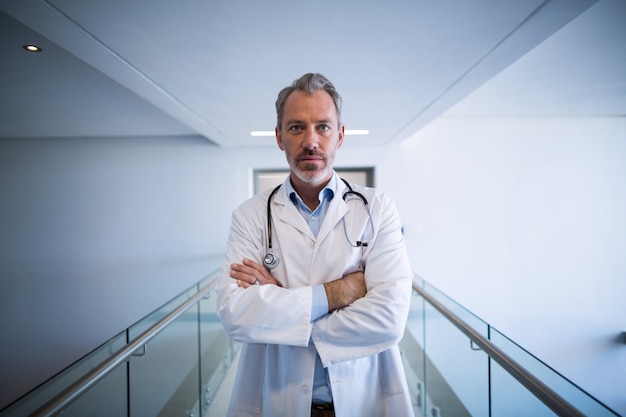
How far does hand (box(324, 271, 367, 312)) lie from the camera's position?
42.3 inches

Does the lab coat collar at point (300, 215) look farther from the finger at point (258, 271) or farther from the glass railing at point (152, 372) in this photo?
the glass railing at point (152, 372)

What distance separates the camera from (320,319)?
107 centimetres

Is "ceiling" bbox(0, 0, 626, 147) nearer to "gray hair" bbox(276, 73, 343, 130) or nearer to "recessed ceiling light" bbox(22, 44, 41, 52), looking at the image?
"recessed ceiling light" bbox(22, 44, 41, 52)

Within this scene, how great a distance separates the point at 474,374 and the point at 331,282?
1403mm

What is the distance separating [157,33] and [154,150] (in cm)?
367

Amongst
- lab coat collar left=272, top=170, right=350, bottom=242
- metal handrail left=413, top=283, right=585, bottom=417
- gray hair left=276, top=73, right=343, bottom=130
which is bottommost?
metal handrail left=413, top=283, right=585, bottom=417

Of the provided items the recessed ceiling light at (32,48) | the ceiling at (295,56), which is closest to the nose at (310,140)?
the ceiling at (295,56)

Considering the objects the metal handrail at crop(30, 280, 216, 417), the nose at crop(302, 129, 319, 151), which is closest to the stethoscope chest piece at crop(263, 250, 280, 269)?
the nose at crop(302, 129, 319, 151)

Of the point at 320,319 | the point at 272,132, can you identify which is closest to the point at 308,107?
the point at 320,319

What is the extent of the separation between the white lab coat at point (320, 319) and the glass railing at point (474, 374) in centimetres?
50

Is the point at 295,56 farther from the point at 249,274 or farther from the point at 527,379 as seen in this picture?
the point at 527,379

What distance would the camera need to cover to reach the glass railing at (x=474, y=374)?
1042 millimetres

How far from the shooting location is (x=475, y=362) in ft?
6.00

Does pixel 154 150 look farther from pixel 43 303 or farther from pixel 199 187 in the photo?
pixel 43 303
